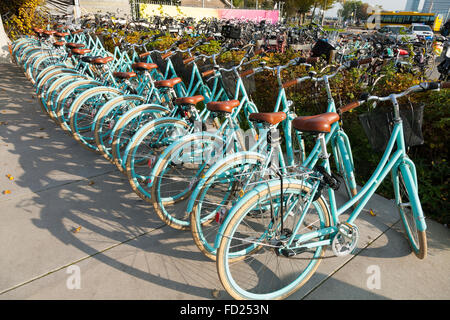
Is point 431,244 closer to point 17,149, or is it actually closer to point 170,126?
point 170,126

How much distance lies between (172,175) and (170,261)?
117cm

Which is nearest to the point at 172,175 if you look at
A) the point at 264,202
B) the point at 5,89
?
the point at 264,202

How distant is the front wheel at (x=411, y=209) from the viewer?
2.23 m

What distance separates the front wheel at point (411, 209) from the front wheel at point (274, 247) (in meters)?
0.70

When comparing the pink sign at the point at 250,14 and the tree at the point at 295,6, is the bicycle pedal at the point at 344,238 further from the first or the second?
the tree at the point at 295,6

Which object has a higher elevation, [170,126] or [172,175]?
[170,126]

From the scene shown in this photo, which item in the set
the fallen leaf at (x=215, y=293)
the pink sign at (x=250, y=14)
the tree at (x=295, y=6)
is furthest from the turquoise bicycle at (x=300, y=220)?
the tree at (x=295, y=6)

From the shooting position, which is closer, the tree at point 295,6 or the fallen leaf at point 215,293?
the fallen leaf at point 215,293

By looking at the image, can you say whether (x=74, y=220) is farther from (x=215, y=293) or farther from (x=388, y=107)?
(x=388, y=107)

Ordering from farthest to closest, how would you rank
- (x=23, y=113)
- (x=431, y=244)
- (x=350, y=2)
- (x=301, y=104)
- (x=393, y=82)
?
(x=350, y=2), (x=23, y=113), (x=301, y=104), (x=393, y=82), (x=431, y=244)

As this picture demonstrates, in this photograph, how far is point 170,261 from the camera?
2.40 meters

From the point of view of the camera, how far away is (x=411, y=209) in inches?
94.4

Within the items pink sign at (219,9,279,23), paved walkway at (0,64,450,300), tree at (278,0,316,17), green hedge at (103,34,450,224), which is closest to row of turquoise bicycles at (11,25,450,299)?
paved walkway at (0,64,450,300)

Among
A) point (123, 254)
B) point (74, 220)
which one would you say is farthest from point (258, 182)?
point (74, 220)
